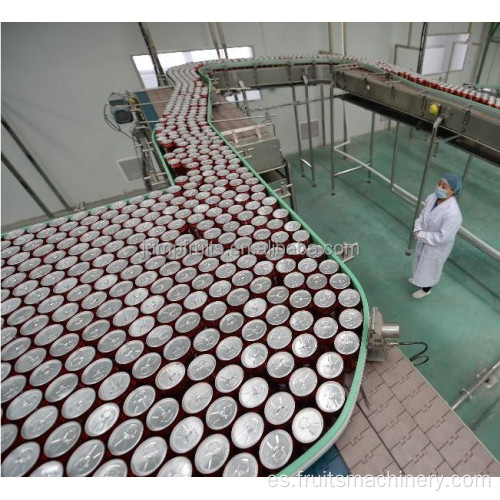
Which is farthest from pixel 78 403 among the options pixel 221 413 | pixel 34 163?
pixel 34 163

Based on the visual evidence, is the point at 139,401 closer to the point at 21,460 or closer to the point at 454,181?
the point at 21,460

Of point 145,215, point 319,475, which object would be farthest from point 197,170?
point 319,475

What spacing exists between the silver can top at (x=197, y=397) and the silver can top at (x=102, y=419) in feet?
0.95

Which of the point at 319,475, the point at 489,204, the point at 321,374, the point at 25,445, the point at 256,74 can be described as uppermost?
the point at 256,74

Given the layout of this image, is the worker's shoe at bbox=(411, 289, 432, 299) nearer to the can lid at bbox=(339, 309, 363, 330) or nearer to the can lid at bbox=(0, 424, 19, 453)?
the can lid at bbox=(339, 309, 363, 330)

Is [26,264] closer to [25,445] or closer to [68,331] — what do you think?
[68,331]

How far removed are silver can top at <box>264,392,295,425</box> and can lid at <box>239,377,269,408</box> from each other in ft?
0.11

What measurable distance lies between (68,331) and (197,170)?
1802mm

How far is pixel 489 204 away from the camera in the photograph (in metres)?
4.90

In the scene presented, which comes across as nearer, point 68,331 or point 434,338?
point 68,331

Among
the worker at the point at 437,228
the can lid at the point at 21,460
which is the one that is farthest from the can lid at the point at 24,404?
the worker at the point at 437,228

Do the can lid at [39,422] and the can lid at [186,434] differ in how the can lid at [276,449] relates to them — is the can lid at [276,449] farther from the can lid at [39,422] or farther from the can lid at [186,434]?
the can lid at [39,422]

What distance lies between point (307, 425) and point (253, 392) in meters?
0.24

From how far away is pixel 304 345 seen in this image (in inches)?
50.5
